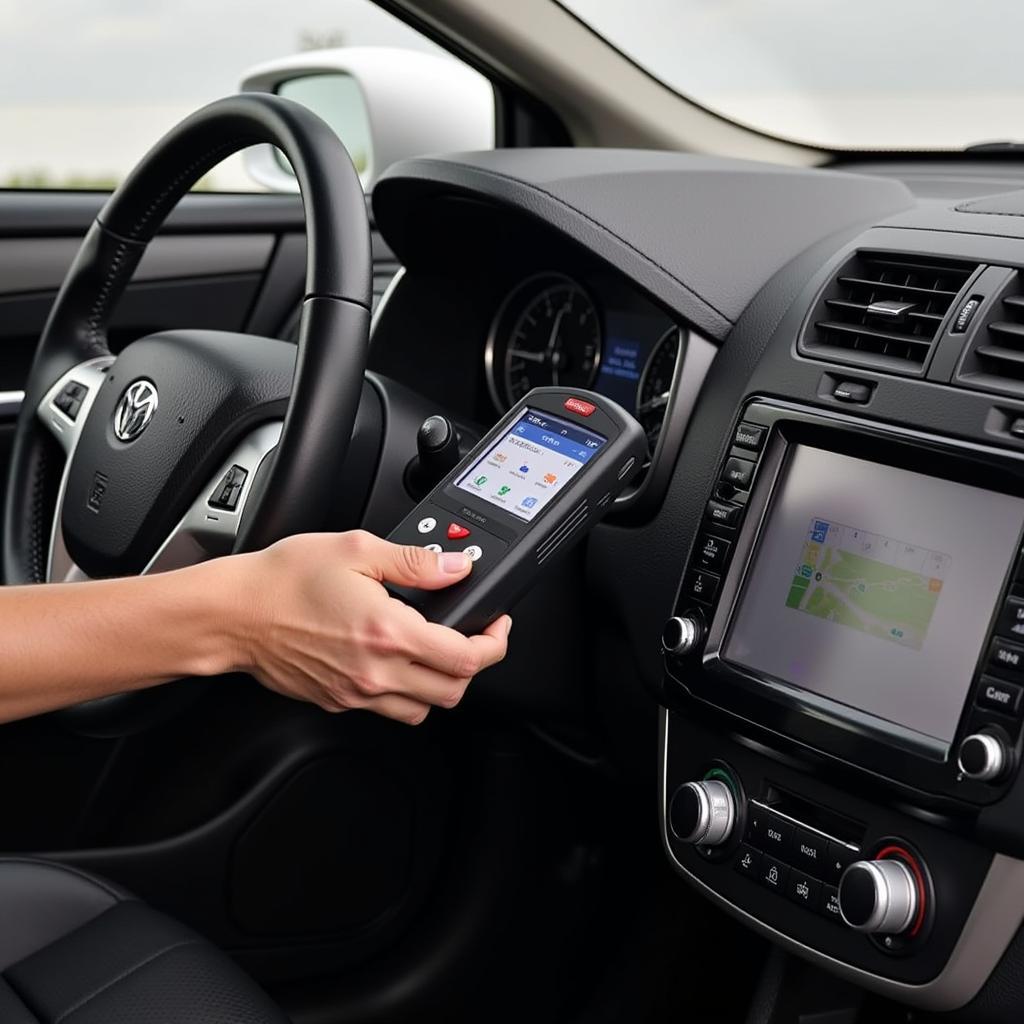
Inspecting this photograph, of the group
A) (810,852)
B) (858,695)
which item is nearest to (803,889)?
(810,852)

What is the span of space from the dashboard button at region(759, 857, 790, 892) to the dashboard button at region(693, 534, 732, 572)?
235mm

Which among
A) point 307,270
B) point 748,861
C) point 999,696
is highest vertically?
point 307,270

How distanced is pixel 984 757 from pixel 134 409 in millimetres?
822

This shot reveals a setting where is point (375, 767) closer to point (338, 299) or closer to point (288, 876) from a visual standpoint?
point (288, 876)

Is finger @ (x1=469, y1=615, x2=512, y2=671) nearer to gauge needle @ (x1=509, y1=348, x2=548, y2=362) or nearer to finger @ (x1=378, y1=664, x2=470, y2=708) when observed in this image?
finger @ (x1=378, y1=664, x2=470, y2=708)

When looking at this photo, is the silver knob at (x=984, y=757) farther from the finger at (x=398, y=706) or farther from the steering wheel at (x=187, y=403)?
the steering wheel at (x=187, y=403)

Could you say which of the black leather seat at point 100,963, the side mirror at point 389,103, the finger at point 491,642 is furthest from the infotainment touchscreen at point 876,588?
the side mirror at point 389,103


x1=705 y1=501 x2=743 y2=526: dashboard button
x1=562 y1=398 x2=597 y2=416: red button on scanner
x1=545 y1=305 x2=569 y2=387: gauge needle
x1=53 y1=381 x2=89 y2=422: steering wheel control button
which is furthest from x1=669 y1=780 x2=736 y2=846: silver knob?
x1=53 y1=381 x2=89 y2=422: steering wheel control button

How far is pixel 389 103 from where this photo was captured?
2084 millimetres

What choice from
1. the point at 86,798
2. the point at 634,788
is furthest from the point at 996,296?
the point at 86,798

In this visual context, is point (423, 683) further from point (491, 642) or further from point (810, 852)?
point (810, 852)

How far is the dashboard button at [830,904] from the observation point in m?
1.06

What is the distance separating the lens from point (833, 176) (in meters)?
1.41

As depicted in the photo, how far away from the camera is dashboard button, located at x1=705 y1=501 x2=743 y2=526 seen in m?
1.16
